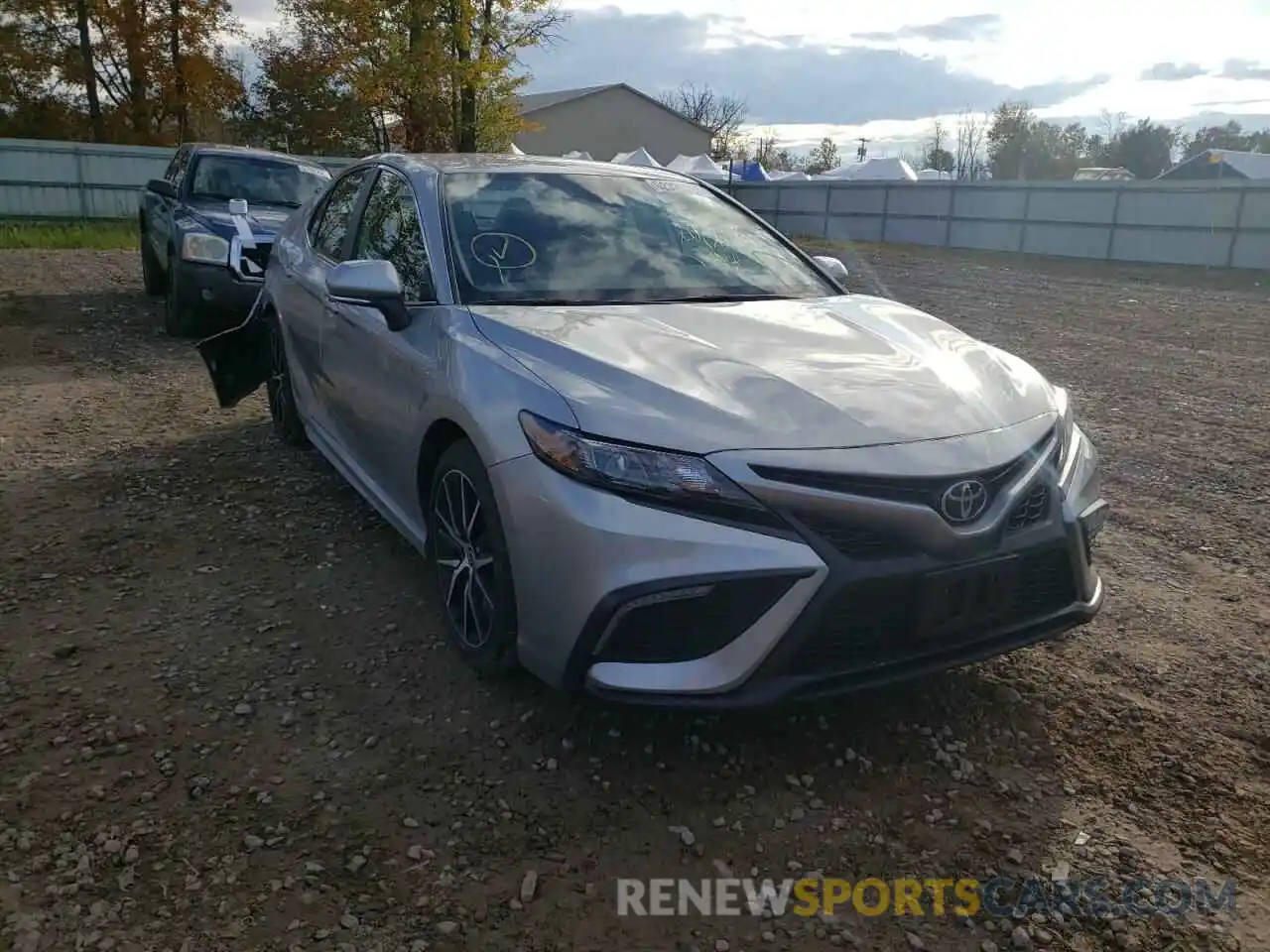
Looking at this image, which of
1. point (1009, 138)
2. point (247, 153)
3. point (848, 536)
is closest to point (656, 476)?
point (848, 536)

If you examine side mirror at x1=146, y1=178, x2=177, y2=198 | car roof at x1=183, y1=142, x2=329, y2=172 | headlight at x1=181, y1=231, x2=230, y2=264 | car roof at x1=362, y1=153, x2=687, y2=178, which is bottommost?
headlight at x1=181, y1=231, x2=230, y2=264

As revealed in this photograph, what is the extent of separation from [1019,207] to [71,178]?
73.1ft

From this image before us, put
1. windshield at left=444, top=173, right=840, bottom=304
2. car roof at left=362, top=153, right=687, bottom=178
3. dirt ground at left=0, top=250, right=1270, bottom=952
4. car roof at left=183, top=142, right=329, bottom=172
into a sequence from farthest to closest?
car roof at left=183, top=142, right=329, bottom=172, car roof at left=362, top=153, right=687, bottom=178, windshield at left=444, top=173, right=840, bottom=304, dirt ground at left=0, top=250, right=1270, bottom=952

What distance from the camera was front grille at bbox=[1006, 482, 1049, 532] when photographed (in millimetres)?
2586

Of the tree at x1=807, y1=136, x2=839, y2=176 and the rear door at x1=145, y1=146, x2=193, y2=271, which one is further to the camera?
the tree at x1=807, y1=136, x2=839, y2=176

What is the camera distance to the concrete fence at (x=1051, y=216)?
67.0 feet

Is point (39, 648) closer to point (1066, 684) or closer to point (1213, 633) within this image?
point (1066, 684)

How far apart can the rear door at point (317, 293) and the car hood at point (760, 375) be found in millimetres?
1497

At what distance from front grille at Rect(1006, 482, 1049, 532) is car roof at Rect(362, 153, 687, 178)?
2.31m

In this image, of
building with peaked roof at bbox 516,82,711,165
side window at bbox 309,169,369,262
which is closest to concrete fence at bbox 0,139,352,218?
side window at bbox 309,169,369,262

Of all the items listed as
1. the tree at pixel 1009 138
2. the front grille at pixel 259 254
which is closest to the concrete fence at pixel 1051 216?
the front grille at pixel 259 254

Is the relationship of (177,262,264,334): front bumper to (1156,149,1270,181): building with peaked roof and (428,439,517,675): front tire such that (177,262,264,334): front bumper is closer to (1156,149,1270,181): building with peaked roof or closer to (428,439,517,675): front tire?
(428,439,517,675): front tire

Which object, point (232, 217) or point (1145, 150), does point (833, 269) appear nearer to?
point (232, 217)

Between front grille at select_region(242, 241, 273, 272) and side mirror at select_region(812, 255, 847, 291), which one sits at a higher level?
side mirror at select_region(812, 255, 847, 291)
